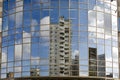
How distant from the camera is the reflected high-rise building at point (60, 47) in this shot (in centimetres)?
4091

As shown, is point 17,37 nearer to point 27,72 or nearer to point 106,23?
point 27,72

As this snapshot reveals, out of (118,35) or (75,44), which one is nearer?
(75,44)

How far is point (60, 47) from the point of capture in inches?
1626

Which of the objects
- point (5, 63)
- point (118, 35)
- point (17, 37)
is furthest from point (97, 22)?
point (5, 63)

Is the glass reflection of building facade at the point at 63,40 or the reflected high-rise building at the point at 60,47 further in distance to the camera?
the glass reflection of building facade at the point at 63,40

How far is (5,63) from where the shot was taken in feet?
145

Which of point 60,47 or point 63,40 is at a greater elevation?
point 63,40

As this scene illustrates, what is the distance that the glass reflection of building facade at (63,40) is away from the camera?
41.2 m

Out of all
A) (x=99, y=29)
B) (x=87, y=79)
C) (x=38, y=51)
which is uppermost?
(x=99, y=29)

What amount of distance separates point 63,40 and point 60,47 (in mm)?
Result: 1024

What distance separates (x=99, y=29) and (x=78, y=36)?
3134 mm

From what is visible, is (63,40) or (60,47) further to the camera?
(63,40)

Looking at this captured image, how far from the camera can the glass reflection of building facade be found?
41.2 meters

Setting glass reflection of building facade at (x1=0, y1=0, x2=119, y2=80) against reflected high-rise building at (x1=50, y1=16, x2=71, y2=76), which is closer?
reflected high-rise building at (x1=50, y1=16, x2=71, y2=76)
